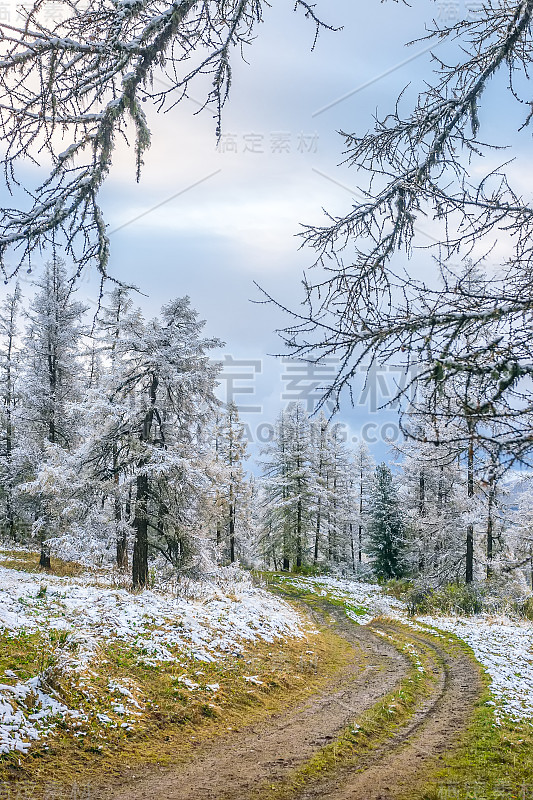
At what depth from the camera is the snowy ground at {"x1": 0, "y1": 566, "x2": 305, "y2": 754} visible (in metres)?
6.27

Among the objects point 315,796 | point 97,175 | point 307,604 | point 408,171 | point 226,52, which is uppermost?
point 226,52

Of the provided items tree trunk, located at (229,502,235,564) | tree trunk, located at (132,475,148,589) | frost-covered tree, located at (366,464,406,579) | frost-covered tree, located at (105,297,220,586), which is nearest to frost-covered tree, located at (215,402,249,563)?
tree trunk, located at (229,502,235,564)

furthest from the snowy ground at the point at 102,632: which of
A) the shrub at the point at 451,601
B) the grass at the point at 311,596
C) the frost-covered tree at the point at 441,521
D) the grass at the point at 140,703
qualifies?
the shrub at the point at 451,601

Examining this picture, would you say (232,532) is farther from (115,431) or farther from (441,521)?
(115,431)

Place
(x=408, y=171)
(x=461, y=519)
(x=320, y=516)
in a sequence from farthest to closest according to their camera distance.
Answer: (x=320, y=516), (x=461, y=519), (x=408, y=171)

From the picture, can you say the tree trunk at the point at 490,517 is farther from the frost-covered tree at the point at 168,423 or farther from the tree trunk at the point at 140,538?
the tree trunk at the point at 140,538

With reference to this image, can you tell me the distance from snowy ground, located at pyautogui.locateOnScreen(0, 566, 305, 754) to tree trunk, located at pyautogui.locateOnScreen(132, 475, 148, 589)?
4.51 ft

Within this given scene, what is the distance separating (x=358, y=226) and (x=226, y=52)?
2.23 metres

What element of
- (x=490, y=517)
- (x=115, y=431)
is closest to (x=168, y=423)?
(x=115, y=431)

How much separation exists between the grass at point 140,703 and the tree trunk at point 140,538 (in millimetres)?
5310

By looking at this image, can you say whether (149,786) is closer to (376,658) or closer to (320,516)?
(376,658)

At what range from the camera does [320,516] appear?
41.0 m

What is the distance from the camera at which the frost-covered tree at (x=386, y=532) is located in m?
37.0

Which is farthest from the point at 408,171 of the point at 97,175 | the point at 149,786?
the point at 149,786
